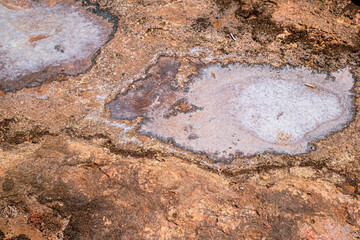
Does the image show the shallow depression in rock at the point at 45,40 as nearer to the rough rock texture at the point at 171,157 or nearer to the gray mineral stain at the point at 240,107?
the rough rock texture at the point at 171,157

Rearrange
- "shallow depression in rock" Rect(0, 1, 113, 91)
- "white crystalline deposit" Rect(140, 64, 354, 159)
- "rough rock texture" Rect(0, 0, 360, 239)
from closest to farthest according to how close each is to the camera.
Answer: "rough rock texture" Rect(0, 0, 360, 239), "white crystalline deposit" Rect(140, 64, 354, 159), "shallow depression in rock" Rect(0, 1, 113, 91)

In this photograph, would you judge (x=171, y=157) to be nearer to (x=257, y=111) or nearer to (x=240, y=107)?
(x=240, y=107)

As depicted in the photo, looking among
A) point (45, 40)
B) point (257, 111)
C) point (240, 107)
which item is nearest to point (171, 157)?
point (240, 107)

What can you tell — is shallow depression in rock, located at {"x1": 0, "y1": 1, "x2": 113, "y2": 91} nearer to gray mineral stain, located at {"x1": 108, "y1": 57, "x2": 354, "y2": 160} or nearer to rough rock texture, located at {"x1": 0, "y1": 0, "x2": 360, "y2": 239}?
rough rock texture, located at {"x1": 0, "y1": 0, "x2": 360, "y2": 239}

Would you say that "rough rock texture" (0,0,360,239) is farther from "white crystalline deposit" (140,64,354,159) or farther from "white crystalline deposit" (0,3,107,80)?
"white crystalline deposit" (0,3,107,80)

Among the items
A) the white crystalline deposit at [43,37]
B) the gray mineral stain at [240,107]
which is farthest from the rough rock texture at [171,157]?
the white crystalline deposit at [43,37]

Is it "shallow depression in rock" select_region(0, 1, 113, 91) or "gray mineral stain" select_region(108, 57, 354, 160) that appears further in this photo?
"shallow depression in rock" select_region(0, 1, 113, 91)

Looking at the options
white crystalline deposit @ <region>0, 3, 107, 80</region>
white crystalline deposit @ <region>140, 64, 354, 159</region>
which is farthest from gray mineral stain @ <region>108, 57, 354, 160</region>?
white crystalline deposit @ <region>0, 3, 107, 80</region>

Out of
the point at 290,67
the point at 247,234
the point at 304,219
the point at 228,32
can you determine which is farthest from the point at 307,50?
the point at 247,234

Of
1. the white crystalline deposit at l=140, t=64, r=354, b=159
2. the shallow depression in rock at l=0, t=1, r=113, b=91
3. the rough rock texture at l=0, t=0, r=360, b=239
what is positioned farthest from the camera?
the shallow depression in rock at l=0, t=1, r=113, b=91
